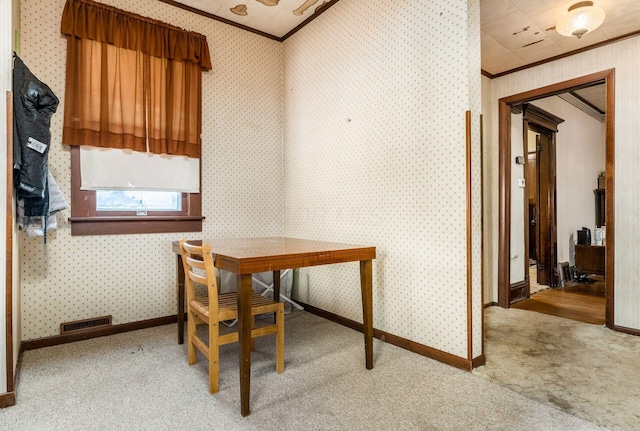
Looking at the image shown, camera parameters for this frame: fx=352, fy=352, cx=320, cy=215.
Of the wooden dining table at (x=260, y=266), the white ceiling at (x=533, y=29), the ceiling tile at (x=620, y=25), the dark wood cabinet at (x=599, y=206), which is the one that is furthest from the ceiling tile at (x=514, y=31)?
the dark wood cabinet at (x=599, y=206)

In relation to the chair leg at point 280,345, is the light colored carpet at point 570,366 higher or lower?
lower

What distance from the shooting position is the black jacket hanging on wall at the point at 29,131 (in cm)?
192

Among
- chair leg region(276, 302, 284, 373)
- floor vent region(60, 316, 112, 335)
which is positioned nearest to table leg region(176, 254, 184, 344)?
floor vent region(60, 316, 112, 335)

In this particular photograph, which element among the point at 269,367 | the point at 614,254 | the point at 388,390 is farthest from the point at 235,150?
the point at 614,254

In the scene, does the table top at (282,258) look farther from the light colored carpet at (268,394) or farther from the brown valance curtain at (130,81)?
the brown valance curtain at (130,81)

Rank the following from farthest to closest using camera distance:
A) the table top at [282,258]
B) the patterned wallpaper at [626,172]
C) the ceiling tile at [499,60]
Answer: the ceiling tile at [499,60]
the patterned wallpaper at [626,172]
the table top at [282,258]

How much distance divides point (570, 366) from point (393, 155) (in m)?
1.86

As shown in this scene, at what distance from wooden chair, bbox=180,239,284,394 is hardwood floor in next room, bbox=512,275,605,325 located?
299 cm

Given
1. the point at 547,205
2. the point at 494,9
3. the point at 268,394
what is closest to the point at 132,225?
the point at 268,394

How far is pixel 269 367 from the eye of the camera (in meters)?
2.28

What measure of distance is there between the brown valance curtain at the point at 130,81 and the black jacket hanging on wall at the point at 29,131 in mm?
718

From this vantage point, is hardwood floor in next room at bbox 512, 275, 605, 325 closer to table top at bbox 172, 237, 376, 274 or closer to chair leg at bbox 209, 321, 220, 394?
table top at bbox 172, 237, 376, 274

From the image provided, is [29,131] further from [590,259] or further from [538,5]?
[590,259]

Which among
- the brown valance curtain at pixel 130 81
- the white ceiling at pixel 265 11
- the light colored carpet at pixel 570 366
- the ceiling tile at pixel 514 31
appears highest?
the white ceiling at pixel 265 11
